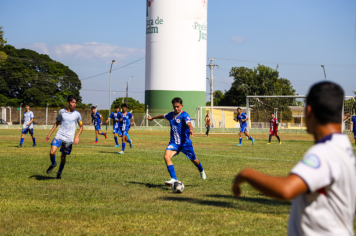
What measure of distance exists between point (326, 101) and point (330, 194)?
20.0 inches

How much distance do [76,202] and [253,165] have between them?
7632 millimetres

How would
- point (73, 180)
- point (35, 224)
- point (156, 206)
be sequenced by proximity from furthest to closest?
point (73, 180) < point (156, 206) < point (35, 224)

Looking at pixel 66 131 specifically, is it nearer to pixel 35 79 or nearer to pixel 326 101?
pixel 326 101

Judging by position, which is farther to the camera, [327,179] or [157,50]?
[157,50]

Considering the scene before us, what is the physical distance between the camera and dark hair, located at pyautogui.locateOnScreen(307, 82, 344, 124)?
2.20 meters

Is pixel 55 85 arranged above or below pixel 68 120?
above

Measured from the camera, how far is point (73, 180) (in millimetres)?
9969

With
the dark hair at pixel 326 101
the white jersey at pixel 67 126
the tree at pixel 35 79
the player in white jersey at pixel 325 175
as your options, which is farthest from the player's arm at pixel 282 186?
the tree at pixel 35 79

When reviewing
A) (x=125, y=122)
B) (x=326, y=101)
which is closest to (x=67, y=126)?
(x=326, y=101)

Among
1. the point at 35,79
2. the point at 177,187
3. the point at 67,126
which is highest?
the point at 35,79

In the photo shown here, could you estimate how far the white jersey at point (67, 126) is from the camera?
10.0 meters

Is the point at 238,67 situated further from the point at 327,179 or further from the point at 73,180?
the point at 327,179

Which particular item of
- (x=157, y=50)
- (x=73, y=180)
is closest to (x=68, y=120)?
(x=73, y=180)

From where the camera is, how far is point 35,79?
254ft
